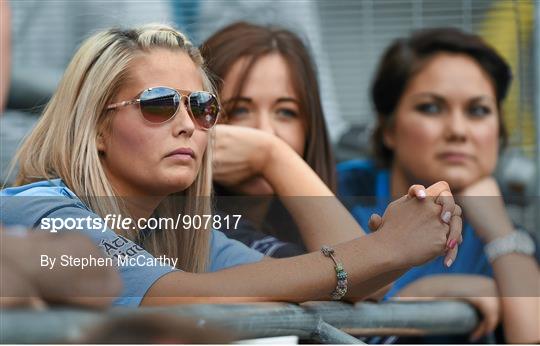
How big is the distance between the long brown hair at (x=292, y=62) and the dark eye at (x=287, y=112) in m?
0.02

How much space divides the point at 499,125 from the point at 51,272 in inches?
59.3

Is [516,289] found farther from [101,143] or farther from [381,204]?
[101,143]

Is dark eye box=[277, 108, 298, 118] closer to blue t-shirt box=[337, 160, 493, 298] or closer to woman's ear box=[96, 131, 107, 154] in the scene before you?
blue t-shirt box=[337, 160, 493, 298]

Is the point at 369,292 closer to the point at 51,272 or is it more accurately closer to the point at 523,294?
the point at 523,294

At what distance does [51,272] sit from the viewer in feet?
3.50

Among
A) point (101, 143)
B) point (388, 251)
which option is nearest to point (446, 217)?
point (388, 251)

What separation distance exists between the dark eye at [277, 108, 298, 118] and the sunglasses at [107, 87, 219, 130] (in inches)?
19.2

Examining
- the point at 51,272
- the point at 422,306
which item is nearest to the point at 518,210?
the point at 422,306

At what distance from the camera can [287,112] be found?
228 centimetres

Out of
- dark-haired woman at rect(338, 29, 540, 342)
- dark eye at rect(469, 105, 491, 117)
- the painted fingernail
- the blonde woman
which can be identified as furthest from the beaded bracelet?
dark eye at rect(469, 105, 491, 117)

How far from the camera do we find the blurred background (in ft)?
7.59

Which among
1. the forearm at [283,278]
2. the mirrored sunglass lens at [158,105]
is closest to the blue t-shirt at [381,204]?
the forearm at [283,278]

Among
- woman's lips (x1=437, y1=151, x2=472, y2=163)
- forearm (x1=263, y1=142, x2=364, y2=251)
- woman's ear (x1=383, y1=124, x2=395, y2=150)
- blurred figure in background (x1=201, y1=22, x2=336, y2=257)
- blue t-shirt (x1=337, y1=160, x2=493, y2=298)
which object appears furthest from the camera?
woman's ear (x1=383, y1=124, x2=395, y2=150)

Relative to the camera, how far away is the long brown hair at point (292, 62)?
2.25 m
